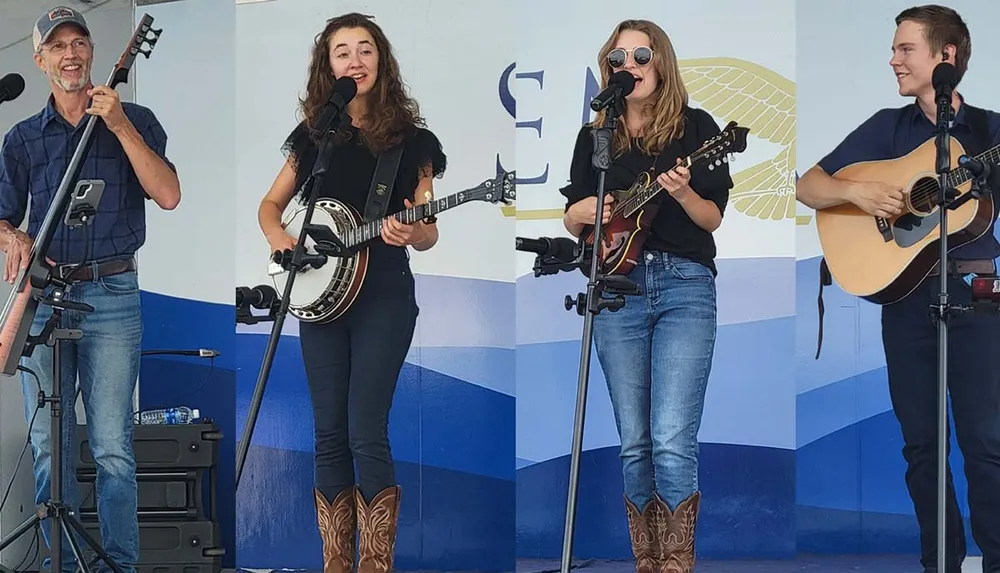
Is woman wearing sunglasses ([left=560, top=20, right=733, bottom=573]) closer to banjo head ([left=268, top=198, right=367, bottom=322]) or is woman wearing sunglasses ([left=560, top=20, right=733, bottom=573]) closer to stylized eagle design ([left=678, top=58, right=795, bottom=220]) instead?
banjo head ([left=268, top=198, right=367, bottom=322])

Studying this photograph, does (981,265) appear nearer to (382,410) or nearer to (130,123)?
(382,410)

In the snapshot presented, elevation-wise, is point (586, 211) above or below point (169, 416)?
above

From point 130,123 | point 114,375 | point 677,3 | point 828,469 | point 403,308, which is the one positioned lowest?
point 828,469

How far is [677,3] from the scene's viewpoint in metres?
4.52

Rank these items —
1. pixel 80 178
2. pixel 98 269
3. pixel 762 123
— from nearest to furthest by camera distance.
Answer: pixel 98 269
pixel 80 178
pixel 762 123

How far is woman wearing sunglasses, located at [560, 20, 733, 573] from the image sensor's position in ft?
10.5

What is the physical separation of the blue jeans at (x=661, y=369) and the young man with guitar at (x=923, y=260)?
1.86ft

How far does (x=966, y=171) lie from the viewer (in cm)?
304

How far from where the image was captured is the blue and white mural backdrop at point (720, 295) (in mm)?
4438

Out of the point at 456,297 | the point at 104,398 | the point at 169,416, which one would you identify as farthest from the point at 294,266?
the point at 169,416

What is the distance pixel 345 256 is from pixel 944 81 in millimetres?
2007

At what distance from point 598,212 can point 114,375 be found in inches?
62.8

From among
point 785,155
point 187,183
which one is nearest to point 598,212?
point 785,155

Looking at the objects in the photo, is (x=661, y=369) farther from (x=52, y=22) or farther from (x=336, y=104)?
(x=52, y=22)
